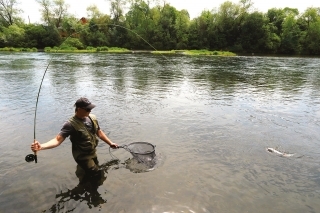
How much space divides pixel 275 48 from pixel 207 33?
752 inches

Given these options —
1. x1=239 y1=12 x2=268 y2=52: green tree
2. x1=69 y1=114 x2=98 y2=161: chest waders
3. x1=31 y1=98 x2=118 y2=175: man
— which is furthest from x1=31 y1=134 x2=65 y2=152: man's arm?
x1=239 y1=12 x2=268 y2=52: green tree

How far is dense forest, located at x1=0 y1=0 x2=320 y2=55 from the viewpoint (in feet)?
217

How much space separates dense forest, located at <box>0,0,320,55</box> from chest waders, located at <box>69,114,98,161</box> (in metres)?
62.1

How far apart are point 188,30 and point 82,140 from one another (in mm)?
76600

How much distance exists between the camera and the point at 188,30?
76.8 meters

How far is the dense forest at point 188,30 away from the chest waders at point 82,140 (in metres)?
62.1

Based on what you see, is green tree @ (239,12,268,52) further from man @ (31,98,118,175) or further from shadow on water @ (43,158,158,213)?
man @ (31,98,118,175)

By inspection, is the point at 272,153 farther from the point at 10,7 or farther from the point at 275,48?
the point at 10,7

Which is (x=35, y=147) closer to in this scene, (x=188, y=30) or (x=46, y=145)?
(x=46, y=145)

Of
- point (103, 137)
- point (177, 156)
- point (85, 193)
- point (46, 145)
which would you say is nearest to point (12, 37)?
point (177, 156)

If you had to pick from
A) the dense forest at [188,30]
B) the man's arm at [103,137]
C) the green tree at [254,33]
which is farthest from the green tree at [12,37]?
the man's arm at [103,137]

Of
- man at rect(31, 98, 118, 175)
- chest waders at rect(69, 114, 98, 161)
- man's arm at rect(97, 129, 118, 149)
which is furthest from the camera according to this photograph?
man's arm at rect(97, 129, 118, 149)

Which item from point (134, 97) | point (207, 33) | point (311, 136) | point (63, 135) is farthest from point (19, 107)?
point (207, 33)

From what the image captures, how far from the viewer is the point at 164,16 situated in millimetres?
78938
